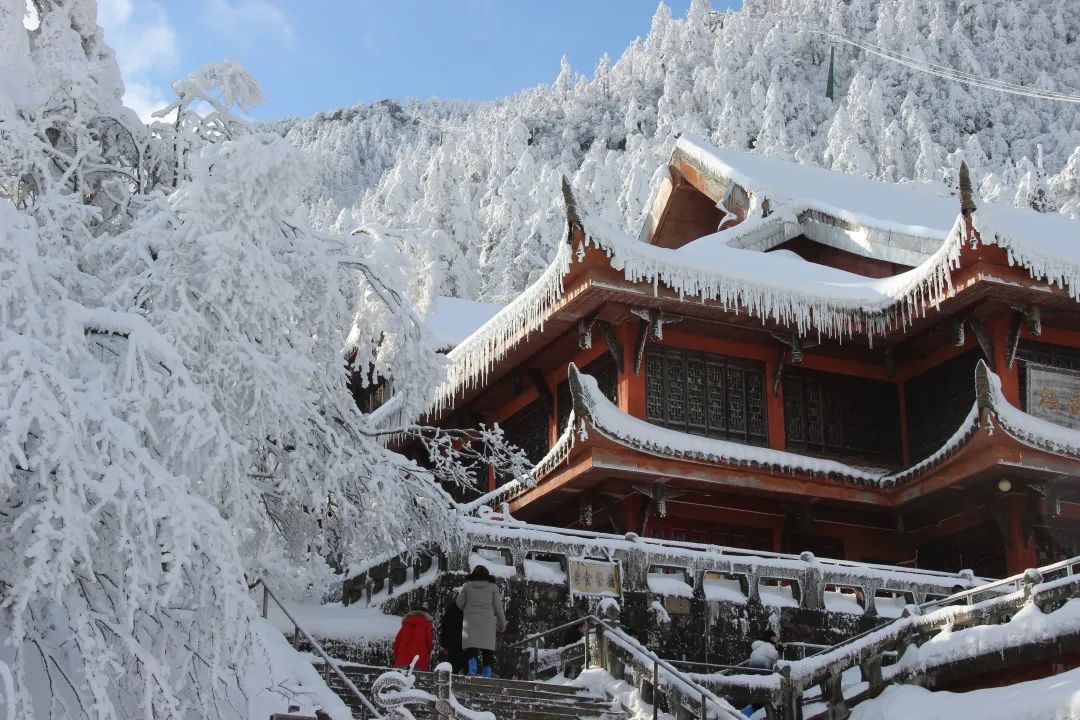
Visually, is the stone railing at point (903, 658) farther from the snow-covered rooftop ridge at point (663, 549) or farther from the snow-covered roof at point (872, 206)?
the snow-covered roof at point (872, 206)

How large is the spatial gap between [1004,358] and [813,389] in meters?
3.08

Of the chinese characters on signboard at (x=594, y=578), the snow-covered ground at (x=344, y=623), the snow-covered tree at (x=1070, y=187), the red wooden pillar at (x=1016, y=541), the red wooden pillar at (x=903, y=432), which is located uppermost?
the snow-covered tree at (x=1070, y=187)

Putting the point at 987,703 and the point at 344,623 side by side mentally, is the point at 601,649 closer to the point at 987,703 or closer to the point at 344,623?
the point at 344,623

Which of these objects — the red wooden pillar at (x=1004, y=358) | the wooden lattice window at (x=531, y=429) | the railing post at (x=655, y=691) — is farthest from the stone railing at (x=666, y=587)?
the wooden lattice window at (x=531, y=429)

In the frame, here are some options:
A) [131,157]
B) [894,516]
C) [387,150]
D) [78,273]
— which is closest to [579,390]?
[894,516]

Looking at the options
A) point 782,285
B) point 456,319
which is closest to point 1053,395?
point 782,285

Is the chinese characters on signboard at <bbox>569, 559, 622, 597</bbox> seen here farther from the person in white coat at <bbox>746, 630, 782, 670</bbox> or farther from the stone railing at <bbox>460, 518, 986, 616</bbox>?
the person in white coat at <bbox>746, 630, 782, 670</bbox>

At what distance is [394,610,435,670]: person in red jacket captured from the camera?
13906 millimetres

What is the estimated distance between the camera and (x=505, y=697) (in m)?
12.9

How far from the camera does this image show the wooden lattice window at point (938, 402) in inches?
854

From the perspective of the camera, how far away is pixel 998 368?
2097cm

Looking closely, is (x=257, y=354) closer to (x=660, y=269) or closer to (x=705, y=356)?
(x=660, y=269)

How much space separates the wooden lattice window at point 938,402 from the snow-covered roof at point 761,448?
3.39ft

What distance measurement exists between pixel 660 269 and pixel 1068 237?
24.2 ft
